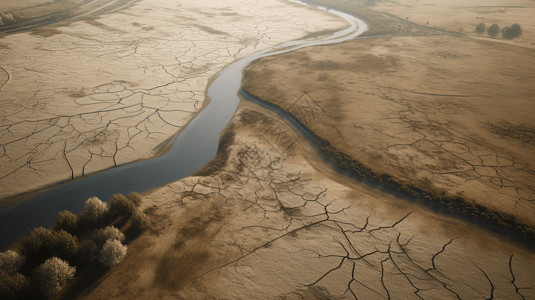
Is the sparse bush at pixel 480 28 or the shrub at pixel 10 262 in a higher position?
the sparse bush at pixel 480 28

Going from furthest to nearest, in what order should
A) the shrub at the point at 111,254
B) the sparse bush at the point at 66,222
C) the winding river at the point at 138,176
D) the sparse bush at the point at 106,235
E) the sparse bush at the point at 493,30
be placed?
the sparse bush at the point at 493,30 < the winding river at the point at 138,176 < the sparse bush at the point at 66,222 < the sparse bush at the point at 106,235 < the shrub at the point at 111,254

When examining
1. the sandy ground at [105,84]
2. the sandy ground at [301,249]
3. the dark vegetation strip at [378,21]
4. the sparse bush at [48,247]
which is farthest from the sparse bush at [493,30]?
the sparse bush at [48,247]

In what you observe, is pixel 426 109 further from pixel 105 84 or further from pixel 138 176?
pixel 105 84

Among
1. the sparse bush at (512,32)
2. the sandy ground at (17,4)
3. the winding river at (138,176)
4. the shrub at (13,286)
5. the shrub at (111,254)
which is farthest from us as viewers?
the sandy ground at (17,4)

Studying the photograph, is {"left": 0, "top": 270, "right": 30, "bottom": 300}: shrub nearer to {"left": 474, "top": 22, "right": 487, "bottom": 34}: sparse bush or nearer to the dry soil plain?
the dry soil plain

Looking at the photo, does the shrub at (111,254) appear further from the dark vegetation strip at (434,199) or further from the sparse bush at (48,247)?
the dark vegetation strip at (434,199)

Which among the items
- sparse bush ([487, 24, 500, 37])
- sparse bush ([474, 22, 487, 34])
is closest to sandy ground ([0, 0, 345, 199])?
sparse bush ([474, 22, 487, 34])

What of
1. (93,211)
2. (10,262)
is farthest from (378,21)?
(10,262)
